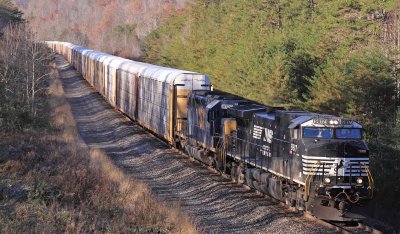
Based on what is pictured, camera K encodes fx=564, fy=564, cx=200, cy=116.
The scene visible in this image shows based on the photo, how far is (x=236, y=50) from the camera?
143 feet

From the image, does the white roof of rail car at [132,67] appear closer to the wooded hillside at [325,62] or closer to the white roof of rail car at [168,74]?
the white roof of rail car at [168,74]

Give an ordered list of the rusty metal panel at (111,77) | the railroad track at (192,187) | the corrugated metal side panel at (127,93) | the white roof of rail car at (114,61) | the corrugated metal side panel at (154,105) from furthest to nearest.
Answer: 1. the rusty metal panel at (111,77)
2. the white roof of rail car at (114,61)
3. the corrugated metal side panel at (127,93)
4. the corrugated metal side panel at (154,105)
5. the railroad track at (192,187)

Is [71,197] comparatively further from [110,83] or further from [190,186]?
[110,83]

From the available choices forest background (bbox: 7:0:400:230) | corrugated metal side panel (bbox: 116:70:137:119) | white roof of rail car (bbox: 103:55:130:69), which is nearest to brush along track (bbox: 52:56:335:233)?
corrugated metal side panel (bbox: 116:70:137:119)

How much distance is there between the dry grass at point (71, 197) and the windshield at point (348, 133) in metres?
4.58

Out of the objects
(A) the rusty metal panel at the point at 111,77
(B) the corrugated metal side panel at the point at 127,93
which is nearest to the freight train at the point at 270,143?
(B) the corrugated metal side panel at the point at 127,93

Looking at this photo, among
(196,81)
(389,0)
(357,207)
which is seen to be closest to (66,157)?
(196,81)

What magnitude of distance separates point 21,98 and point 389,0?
2189 centimetres

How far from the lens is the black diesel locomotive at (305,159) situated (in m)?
14.4

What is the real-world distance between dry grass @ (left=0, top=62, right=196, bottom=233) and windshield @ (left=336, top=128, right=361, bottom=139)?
15.0 ft

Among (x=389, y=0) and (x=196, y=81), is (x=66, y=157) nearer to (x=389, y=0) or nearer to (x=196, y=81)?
(x=196, y=81)

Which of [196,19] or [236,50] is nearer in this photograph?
[236,50]

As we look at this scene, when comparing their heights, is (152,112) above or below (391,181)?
above

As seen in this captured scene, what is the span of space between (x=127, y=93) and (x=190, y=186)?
17.0 metres
